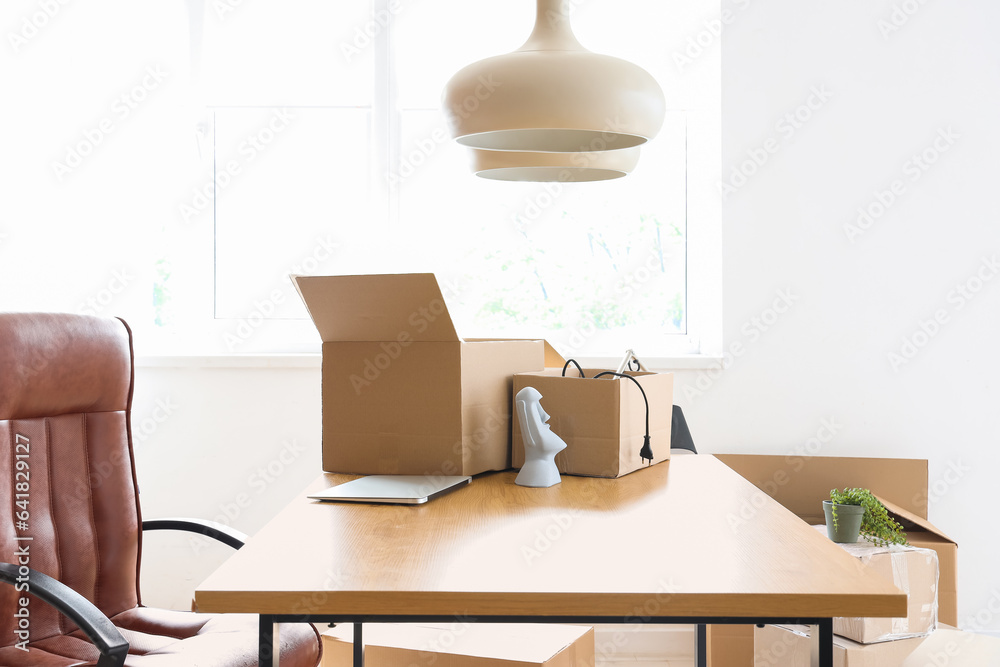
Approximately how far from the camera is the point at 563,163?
1.55 m

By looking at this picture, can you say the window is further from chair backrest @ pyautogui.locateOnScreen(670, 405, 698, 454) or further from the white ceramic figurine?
the white ceramic figurine

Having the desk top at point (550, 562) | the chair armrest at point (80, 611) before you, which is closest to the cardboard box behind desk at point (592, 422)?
the desk top at point (550, 562)

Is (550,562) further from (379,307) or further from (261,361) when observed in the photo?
(261,361)

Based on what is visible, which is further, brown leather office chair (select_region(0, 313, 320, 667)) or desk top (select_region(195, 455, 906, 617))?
brown leather office chair (select_region(0, 313, 320, 667))

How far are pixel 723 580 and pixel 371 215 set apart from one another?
230cm

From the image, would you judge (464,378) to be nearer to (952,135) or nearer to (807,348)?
(807,348)

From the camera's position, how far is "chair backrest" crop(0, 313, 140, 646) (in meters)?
1.58

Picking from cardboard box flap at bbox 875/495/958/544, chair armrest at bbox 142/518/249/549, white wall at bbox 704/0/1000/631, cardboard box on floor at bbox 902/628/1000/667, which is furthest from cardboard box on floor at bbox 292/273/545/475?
cardboard box flap at bbox 875/495/958/544

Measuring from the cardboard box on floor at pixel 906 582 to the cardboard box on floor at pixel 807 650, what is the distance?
23 millimetres

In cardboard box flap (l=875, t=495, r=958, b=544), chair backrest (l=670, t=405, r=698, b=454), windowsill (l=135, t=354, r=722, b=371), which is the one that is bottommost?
cardboard box flap (l=875, t=495, r=958, b=544)

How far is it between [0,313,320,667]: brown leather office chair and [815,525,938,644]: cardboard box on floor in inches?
58.3

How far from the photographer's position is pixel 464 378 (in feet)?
4.92

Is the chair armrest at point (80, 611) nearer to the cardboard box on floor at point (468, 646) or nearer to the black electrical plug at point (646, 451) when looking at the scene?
the cardboard box on floor at point (468, 646)

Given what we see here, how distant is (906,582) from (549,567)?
1688mm
